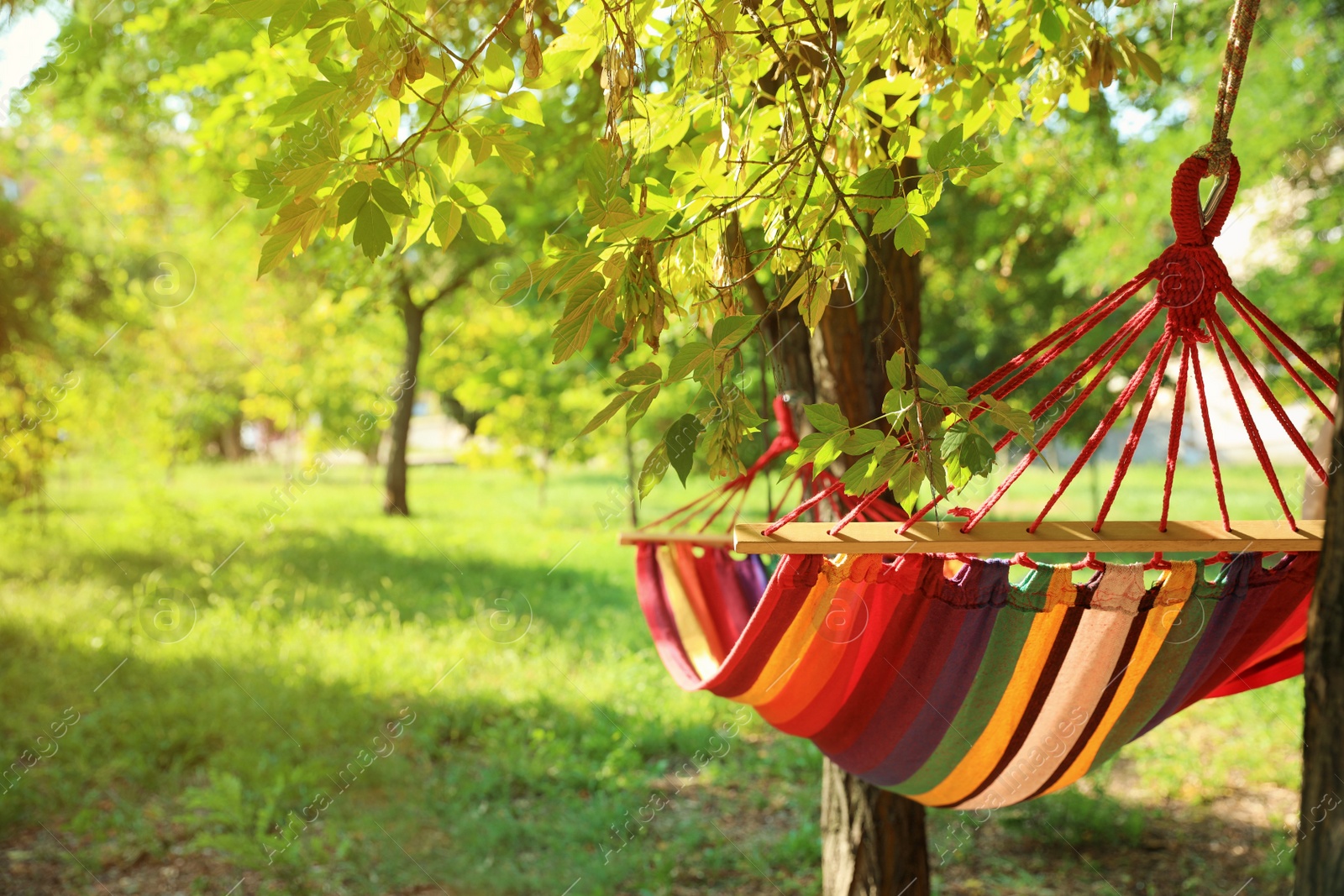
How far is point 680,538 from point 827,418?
1.02m

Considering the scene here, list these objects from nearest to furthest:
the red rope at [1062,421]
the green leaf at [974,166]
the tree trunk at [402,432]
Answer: the green leaf at [974,166], the red rope at [1062,421], the tree trunk at [402,432]

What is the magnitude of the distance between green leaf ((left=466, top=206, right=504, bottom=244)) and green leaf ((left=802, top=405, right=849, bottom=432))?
0.41m

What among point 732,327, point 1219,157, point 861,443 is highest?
point 1219,157

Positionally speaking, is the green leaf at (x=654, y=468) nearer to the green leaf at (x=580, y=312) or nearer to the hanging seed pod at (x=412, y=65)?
the green leaf at (x=580, y=312)

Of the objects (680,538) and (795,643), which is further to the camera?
(680,538)

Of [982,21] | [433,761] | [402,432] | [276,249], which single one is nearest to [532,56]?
[276,249]

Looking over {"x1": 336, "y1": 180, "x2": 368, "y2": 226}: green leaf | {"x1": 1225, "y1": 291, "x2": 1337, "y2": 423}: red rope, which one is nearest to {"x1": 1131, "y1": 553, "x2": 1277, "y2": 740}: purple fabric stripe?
{"x1": 1225, "y1": 291, "x2": 1337, "y2": 423}: red rope

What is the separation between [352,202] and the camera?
3.19 feet

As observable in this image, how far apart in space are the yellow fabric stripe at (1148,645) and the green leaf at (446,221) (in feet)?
3.22

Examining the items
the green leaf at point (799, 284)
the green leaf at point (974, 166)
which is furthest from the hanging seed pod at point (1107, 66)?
the green leaf at point (799, 284)

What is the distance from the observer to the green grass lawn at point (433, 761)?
2658 millimetres

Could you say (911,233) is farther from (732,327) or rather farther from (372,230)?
(372,230)

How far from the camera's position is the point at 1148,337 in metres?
4.19

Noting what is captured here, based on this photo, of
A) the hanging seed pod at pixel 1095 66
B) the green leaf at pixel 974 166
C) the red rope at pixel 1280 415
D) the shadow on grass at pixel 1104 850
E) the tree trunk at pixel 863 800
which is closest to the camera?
the green leaf at pixel 974 166
